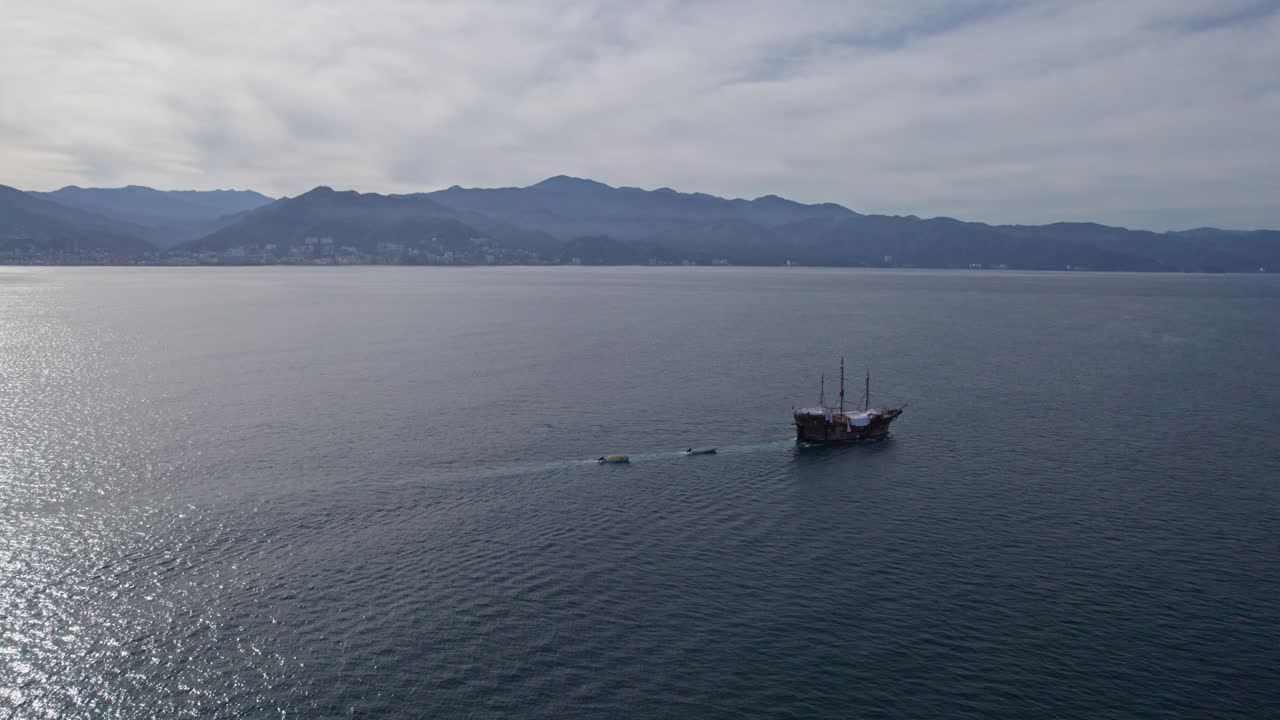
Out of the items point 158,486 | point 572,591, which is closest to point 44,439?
point 158,486

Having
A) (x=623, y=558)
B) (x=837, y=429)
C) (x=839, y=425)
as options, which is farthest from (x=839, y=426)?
(x=623, y=558)

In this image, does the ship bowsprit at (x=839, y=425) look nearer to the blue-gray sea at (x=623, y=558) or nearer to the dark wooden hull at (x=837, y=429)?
the dark wooden hull at (x=837, y=429)

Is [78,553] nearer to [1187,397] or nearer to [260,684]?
[260,684]

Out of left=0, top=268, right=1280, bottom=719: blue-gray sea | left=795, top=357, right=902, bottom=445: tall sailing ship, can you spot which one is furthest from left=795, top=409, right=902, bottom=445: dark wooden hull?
left=0, top=268, right=1280, bottom=719: blue-gray sea

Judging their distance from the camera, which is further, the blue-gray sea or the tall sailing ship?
the tall sailing ship

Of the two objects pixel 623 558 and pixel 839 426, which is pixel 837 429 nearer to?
pixel 839 426

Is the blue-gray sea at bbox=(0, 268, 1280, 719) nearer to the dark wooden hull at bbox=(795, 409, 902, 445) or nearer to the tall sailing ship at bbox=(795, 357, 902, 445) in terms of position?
the dark wooden hull at bbox=(795, 409, 902, 445)
